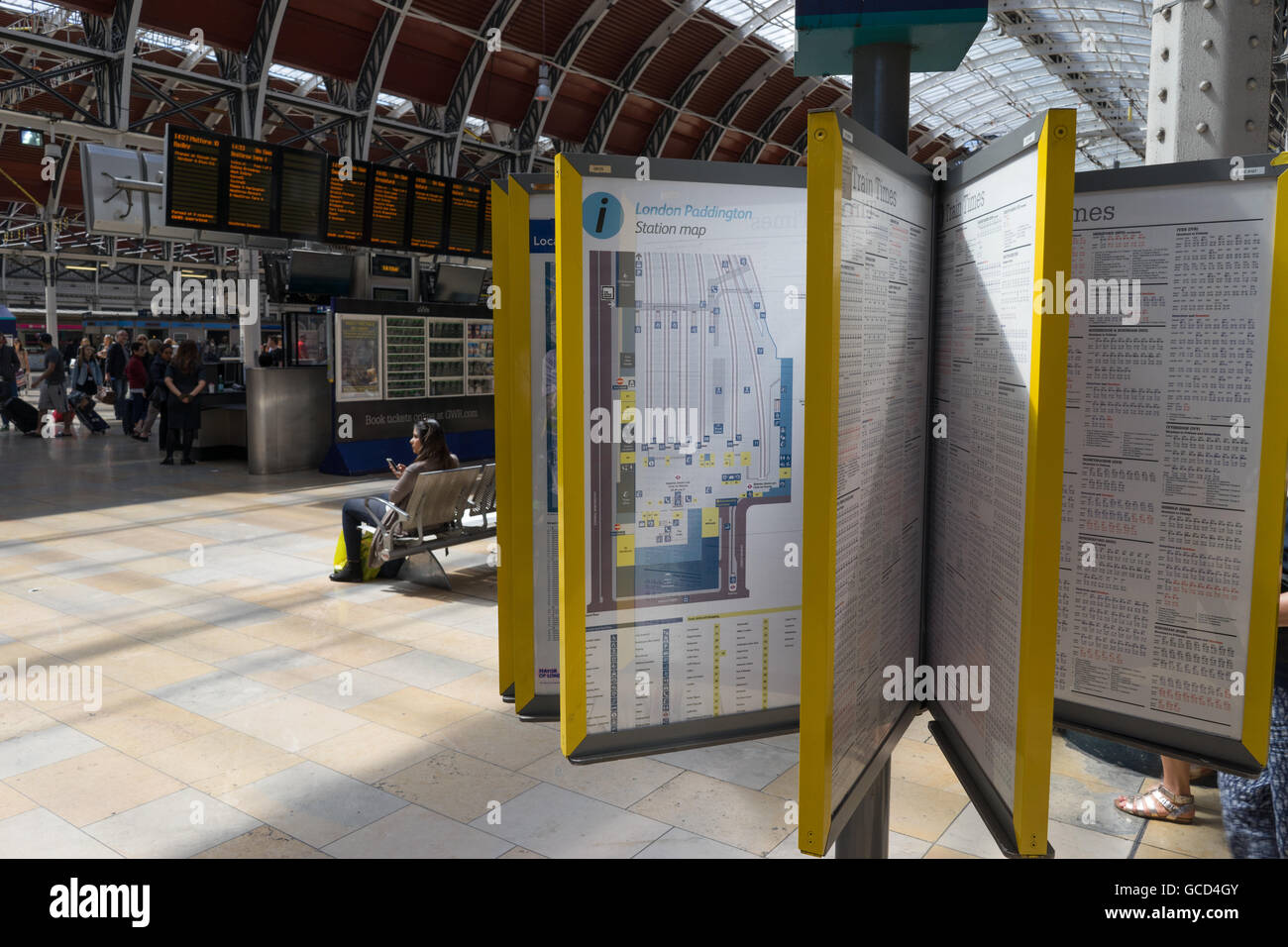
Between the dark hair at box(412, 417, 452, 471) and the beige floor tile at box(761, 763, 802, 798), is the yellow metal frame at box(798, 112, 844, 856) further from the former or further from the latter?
the dark hair at box(412, 417, 452, 471)

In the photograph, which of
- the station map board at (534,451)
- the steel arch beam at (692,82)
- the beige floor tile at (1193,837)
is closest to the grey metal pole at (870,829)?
the station map board at (534,451)

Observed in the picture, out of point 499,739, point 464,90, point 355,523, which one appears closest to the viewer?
point 499,739

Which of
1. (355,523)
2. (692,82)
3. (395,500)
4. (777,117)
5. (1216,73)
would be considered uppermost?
(777,117)

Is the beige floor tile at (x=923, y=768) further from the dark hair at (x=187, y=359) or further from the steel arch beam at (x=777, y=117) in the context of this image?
the steel arch beam at (x=777, y=117)

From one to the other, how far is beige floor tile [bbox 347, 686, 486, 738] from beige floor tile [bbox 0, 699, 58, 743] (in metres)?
1.48

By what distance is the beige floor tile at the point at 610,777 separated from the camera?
160 inches

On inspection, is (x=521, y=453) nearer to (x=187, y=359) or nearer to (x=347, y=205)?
(x=187, y=359)

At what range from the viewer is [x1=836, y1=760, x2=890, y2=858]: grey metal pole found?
207cm

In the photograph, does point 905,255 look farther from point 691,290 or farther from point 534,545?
point 534,545

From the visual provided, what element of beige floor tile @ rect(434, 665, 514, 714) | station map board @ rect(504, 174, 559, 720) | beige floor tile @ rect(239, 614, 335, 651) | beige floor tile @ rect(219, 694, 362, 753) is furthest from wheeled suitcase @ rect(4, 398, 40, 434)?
station map board @ rect(504, 174, 559, 720)

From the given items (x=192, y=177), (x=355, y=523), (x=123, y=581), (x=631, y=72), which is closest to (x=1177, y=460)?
(x=355, y=523)

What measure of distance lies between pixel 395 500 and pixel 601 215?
6.12m

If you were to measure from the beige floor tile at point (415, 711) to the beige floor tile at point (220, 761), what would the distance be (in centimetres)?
56

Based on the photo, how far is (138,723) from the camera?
4.78 metres
